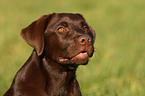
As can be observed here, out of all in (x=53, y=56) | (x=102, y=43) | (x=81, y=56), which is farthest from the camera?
(x=102, y=43)

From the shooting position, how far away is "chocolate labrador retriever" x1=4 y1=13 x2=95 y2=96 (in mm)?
4578

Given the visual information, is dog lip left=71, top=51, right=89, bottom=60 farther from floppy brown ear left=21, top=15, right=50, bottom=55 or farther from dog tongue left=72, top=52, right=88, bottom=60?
floppy brown ear left=21, top=15, right=50, bottom=55

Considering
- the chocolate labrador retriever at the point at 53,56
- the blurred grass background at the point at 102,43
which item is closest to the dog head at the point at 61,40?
the chocolate labrador retriever at the point at 53,56

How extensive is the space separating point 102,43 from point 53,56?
563cm

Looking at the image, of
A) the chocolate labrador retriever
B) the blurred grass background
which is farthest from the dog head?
the blurred grass background

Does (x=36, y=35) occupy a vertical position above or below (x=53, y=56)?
above

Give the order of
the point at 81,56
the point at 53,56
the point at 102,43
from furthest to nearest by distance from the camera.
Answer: the point at 102,43, the point at 53,56, the point at 81,56

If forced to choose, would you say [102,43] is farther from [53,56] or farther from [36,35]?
[36,35]

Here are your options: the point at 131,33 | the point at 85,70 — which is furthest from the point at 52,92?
the point at 131,33

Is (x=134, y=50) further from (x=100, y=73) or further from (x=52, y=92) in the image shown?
(x=52, y=92)

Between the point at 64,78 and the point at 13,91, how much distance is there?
0.76 metres

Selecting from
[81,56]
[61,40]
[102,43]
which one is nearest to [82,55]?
[81,56]

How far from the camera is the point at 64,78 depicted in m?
4.91

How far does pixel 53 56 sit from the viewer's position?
15.4 feet
